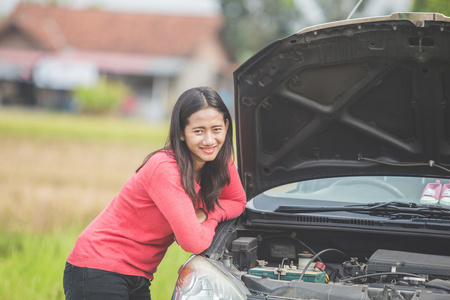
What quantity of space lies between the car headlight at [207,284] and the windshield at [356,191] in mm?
815

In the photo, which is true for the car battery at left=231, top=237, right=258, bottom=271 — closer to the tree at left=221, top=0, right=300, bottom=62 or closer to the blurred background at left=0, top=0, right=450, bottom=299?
the blurred background at left=0, top=0, right=450, bottom=299

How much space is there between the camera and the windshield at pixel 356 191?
346 cm

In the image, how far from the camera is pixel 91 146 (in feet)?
54.3

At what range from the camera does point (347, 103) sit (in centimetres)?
339

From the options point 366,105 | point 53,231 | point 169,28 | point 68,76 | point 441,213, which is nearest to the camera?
point 441,213

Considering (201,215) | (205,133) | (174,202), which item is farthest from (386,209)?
(174,202)

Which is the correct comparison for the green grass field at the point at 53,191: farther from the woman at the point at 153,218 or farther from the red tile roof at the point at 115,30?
the red tile roof at the point at 115,30

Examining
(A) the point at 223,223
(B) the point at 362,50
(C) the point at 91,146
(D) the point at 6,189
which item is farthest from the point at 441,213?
(C) the point at 91,146

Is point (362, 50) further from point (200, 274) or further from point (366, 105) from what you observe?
point (200, 274)

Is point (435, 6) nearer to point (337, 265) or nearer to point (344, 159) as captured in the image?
point (344, 159)

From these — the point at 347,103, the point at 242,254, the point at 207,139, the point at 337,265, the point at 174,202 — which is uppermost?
the point at 347,103

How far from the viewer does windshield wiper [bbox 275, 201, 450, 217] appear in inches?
124

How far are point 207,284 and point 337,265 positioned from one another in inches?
37.7

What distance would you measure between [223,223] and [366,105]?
44.7 inches
